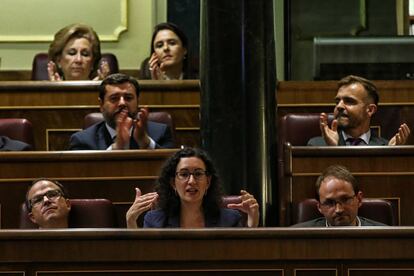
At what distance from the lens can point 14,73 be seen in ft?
22.3

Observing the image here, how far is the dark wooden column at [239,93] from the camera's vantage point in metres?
4.25

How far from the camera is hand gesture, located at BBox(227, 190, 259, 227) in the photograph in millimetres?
4035

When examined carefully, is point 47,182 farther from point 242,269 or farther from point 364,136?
point 364,136

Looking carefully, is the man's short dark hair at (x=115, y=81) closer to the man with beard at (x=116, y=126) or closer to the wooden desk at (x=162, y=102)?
the man with beard at (x=116, y=126)

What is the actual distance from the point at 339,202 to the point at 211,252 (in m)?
0.85

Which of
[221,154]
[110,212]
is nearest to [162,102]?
[221,154]

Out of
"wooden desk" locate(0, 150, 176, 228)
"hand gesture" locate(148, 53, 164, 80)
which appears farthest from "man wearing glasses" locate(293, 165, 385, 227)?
"hand gesture" locate(148, 53, 164, 80)

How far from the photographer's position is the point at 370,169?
4449 mm

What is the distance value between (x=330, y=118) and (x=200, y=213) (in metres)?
1.15

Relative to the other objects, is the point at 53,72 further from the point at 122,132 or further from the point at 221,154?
the point at 221,154

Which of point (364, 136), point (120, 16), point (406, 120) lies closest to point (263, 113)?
point (364, 136)

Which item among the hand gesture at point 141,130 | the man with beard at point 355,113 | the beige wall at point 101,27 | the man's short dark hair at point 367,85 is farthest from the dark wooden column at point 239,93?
the beige wall at point 101,27

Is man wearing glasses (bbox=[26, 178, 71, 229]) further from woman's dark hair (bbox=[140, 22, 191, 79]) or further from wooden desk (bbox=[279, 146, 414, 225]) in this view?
woman's dark hair (bbox=[140, 22, 191, 79])

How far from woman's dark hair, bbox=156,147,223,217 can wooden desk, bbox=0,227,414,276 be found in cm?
70
